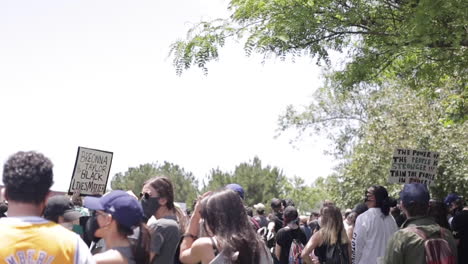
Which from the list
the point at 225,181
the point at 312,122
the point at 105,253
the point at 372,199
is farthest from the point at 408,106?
the point at 225,181

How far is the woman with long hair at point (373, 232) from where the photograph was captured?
27.3 feet

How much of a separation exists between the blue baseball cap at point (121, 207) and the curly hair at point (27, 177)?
0.91 meters

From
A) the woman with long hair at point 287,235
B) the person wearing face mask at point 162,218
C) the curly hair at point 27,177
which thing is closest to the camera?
the curly hair at point 27,177

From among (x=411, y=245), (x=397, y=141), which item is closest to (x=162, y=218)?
(x=411, y=245)

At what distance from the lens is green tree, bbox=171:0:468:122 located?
971 centimetres

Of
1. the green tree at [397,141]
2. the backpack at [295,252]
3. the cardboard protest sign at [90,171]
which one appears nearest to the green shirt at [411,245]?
the backpack at [295,252]

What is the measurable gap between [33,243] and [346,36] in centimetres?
829

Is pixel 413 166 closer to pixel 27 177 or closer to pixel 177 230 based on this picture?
pixel 177 230

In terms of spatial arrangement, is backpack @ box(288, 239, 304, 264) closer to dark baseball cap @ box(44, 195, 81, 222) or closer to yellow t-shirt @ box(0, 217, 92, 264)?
dark baseball cap @ box(44, 195, 81, 222)

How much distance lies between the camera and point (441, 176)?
73.8 feet

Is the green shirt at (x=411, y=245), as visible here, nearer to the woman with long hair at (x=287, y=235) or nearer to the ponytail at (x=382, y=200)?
the ponytail at (x=382, y=200)

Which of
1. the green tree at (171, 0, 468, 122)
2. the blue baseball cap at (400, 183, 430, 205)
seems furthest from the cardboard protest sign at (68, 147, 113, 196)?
the blue baseball cap at (400, 183, 430, 205)

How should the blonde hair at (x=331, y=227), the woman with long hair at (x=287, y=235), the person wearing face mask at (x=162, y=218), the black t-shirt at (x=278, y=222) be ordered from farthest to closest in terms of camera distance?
the black t-shirt at (x=278, y=222)
the woman with long hair at (x=287, y=235)
the blonde hair at (x=331, y=227)
the person wearing face mask at (x=162, y=218)

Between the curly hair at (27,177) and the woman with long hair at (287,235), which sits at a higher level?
the curly hair at (27,177)
